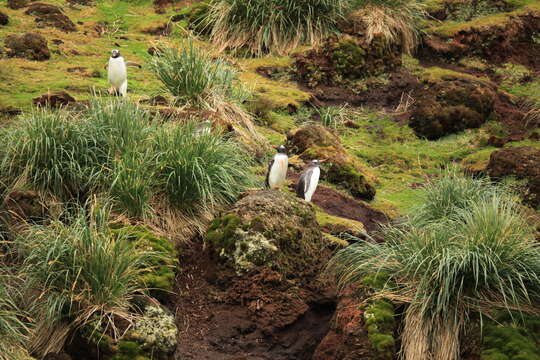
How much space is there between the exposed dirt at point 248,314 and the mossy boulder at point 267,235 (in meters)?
0.15

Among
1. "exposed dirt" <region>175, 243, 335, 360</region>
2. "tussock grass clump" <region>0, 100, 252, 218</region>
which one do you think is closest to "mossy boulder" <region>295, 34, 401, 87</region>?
"tussock grass clump" <region>0, 100, 252, 218</region>

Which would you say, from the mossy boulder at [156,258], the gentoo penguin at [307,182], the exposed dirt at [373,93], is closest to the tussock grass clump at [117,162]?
the mossy boulder at [156,258]

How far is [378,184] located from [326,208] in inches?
81.1

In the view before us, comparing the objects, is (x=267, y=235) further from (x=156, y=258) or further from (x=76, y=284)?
(x=76, y=284)

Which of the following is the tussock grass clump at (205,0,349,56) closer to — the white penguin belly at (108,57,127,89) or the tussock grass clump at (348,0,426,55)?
the tussock grass clump at (348,0,426,55)

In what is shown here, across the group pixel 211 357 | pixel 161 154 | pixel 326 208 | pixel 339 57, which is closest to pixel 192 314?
pixel 211 357

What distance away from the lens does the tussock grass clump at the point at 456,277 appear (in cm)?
634

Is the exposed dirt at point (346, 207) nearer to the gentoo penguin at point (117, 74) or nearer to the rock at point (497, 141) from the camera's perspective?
the gentoo penguin at point (117, 74)

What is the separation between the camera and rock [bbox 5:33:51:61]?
46.5 feet

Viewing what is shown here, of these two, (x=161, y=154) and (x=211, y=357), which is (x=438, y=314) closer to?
(x=211, y=357)

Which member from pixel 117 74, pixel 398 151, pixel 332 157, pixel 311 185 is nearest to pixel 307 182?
pixel 311 185

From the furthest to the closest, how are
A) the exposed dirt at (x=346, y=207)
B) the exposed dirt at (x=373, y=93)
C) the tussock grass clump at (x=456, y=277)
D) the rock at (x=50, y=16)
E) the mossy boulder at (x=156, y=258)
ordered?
the rock at (x=50, y=16) < the exposed dirt at (x=373, y=93) < the exposed dirt at (x=346, y=207) < the mossy boulder at (x=156, y=258) < the tussock grass clump at (x=456, y=277)

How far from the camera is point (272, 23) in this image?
16.0m

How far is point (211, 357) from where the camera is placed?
22.7 feet
